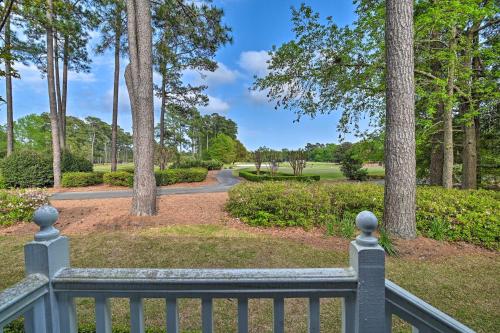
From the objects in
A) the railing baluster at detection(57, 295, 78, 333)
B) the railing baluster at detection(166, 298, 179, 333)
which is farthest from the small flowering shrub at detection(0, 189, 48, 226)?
the railing baluster at detection(166, 298, 179, 333)

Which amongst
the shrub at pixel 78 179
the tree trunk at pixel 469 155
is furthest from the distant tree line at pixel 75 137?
the tree trunk at pixel 469 155

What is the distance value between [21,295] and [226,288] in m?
0.81

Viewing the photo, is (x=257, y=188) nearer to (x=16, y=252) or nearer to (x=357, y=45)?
(x=16, y=252)

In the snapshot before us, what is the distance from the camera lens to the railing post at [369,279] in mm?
1052

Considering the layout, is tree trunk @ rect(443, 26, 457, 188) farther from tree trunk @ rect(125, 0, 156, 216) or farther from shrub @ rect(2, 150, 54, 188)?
shrub @ rect(2, 150, 54, 188)

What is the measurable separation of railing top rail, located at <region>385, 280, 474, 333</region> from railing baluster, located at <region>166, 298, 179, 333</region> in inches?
38.4

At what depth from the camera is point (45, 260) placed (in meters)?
1.10

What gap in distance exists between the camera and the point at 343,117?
920cm

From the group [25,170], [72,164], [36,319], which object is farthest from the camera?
[72,164]

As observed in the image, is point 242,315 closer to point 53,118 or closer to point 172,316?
point 172,316

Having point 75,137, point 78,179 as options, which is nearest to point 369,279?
point 78,179

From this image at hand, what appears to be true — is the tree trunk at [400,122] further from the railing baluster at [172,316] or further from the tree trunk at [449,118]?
the railing baluster at [172,316]

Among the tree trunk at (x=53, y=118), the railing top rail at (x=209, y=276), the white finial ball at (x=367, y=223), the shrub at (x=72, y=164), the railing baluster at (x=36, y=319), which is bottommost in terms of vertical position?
the railing baluster at (x=36, y=319)

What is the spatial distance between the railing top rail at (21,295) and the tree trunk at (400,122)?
Answer: 4.69 m
